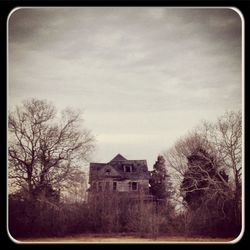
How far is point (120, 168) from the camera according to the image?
16.8 ft

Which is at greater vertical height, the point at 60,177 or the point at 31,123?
the point at 31,123

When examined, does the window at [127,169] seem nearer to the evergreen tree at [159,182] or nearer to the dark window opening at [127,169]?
the dark window opening at [127,169]

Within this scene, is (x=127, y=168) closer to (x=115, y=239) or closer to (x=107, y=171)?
(x=107, y=171)

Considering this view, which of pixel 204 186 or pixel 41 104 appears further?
pixel 204 186

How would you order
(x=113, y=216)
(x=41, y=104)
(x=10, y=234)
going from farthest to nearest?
(x=113, y=216), (x=41, y=104), (x=10, y=234)

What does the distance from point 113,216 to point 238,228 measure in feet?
5.59

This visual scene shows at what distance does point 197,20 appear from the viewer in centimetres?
460

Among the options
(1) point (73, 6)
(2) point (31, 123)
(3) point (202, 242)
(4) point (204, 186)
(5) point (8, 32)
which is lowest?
(3) point (202, 242)

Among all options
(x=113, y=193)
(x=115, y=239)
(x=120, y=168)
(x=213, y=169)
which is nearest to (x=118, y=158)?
(x=120, y=168)

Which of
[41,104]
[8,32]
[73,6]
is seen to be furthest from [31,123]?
[73,6]

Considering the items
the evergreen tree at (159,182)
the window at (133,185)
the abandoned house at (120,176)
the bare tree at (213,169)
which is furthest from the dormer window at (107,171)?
the bare tree at (213,169)

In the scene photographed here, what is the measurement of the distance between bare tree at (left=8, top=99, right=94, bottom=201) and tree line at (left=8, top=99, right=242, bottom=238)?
13 mm

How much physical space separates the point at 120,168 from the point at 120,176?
0.75 ft

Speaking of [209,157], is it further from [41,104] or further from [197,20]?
[41,104]
